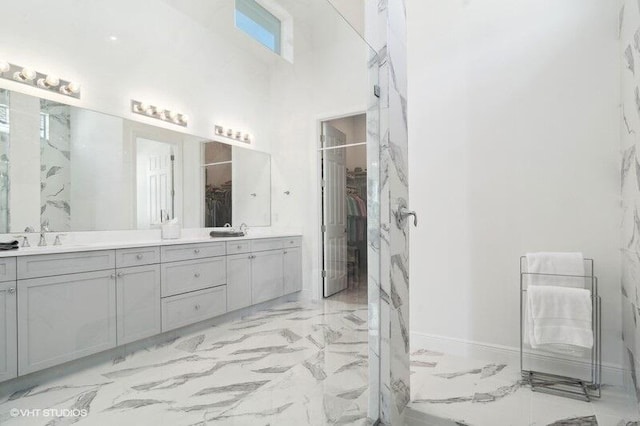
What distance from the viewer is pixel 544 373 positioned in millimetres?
2412

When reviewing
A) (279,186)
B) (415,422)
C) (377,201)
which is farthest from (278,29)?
(415,422)

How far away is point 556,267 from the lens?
7.52ft

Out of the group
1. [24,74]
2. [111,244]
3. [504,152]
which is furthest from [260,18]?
[504,152]

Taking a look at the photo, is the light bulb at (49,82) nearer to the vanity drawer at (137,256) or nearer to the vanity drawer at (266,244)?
the vanity drawer at (137,256)

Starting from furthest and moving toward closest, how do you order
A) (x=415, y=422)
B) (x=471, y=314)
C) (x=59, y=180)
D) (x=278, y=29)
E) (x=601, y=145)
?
(x=471, y=314) → (x=601, y=145) → (x=415, y=422) → (x=59, y=180) → (x=278, y=29)

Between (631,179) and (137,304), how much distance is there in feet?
8.59

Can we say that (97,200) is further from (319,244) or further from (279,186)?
(319,244)

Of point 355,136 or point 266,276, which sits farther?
point 355,136

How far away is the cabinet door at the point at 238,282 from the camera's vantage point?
1.67m

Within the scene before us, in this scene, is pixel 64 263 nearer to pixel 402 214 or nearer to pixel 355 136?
pixel 355 136

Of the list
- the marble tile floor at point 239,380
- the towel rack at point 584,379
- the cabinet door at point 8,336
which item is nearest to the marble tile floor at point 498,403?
the towel rack at point 584,379

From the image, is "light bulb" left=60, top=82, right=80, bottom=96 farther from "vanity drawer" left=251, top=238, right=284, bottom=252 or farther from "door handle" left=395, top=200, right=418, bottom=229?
"door handle" left=395, top=200, right=418, bottom=229

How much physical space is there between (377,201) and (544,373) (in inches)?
69.1

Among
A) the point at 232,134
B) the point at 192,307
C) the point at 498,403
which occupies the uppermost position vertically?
the point at 232,134
